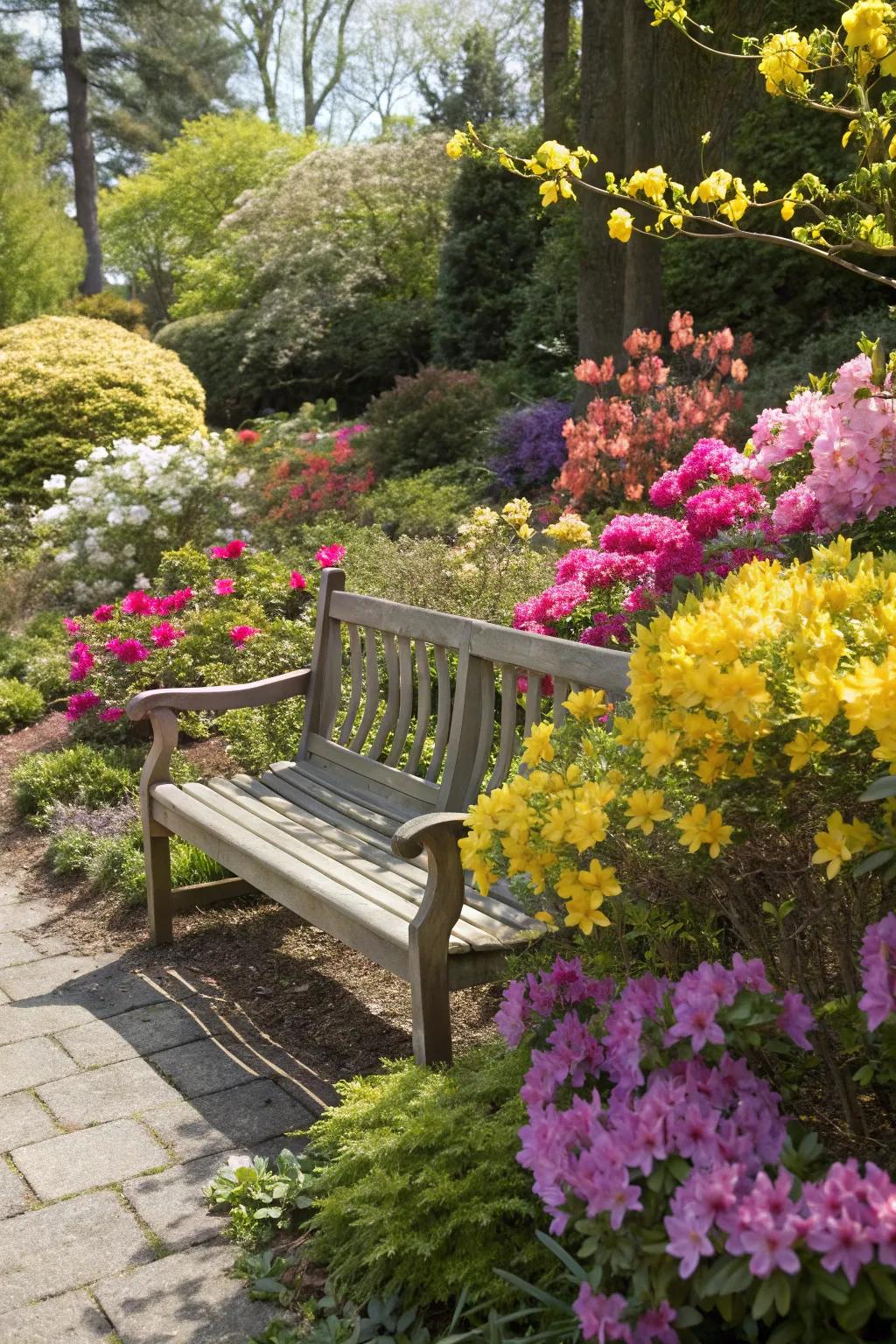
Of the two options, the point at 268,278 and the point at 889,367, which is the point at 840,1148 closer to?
the point at 889,367

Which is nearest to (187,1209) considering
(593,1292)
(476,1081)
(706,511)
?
(476,1081)

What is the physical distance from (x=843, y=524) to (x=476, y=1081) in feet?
6.44

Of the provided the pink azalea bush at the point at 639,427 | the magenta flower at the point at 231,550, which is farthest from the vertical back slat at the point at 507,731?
the magenta flower at the point at 231,550

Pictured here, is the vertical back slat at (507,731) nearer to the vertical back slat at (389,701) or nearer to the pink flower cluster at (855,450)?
the vertical back slat at (389,701)

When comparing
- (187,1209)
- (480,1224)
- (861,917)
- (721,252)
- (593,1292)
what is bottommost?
(187,1209)

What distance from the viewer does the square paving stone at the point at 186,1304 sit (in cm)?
242

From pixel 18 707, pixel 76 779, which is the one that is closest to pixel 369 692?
pixel 76 779

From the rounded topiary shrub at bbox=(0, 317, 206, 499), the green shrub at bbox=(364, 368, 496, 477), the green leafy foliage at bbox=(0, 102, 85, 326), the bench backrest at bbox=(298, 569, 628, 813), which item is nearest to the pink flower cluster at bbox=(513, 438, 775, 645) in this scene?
the bench backrest at bbox=(298, 569, 628, 813)

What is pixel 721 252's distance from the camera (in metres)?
12.4

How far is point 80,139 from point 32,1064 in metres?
28.5

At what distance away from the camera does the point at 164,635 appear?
608 cm

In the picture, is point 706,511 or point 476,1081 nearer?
point 476,1081

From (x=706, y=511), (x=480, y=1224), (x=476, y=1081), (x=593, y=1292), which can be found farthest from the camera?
(x=706, y=511)

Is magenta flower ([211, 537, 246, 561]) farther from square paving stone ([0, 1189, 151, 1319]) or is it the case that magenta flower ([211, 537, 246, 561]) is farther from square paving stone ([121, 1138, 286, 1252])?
square paving stone ([0, 1189, 151, 1319])
